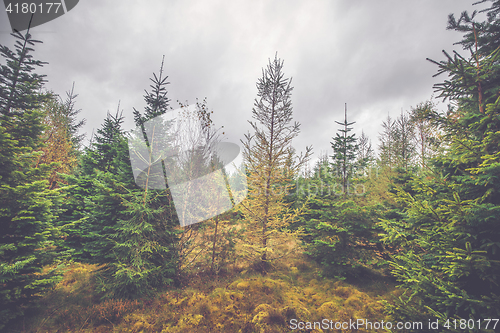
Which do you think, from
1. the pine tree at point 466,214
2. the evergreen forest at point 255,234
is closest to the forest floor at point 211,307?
the evergreen forest at point 255,234

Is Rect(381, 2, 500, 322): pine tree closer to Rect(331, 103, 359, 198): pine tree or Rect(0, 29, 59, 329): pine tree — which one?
Rect(331, 103, 359, 198): pine tree

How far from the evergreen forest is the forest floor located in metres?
0.06

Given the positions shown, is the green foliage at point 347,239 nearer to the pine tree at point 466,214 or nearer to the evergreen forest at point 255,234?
the evergreen forest at point 255,234

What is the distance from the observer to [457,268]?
3.47m

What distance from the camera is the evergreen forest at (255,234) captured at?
3818mm

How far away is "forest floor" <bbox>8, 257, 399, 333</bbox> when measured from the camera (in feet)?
18.3

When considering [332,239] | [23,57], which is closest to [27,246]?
[23,57]

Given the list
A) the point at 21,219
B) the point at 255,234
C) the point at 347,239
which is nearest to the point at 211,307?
the point at 255,234

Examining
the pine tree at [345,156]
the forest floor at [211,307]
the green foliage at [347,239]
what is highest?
the pine tree at [345,156]

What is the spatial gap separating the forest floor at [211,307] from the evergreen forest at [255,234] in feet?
0.19

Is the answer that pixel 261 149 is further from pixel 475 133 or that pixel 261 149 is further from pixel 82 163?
pixel 82 163

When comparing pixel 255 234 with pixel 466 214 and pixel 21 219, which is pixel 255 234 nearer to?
pixel 466 214

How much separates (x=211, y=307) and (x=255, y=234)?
3.76 m

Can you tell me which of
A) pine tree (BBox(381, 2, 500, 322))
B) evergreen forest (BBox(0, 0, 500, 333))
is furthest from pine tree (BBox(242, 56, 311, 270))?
pine tree (BBox(381, 2, 500, 322))
